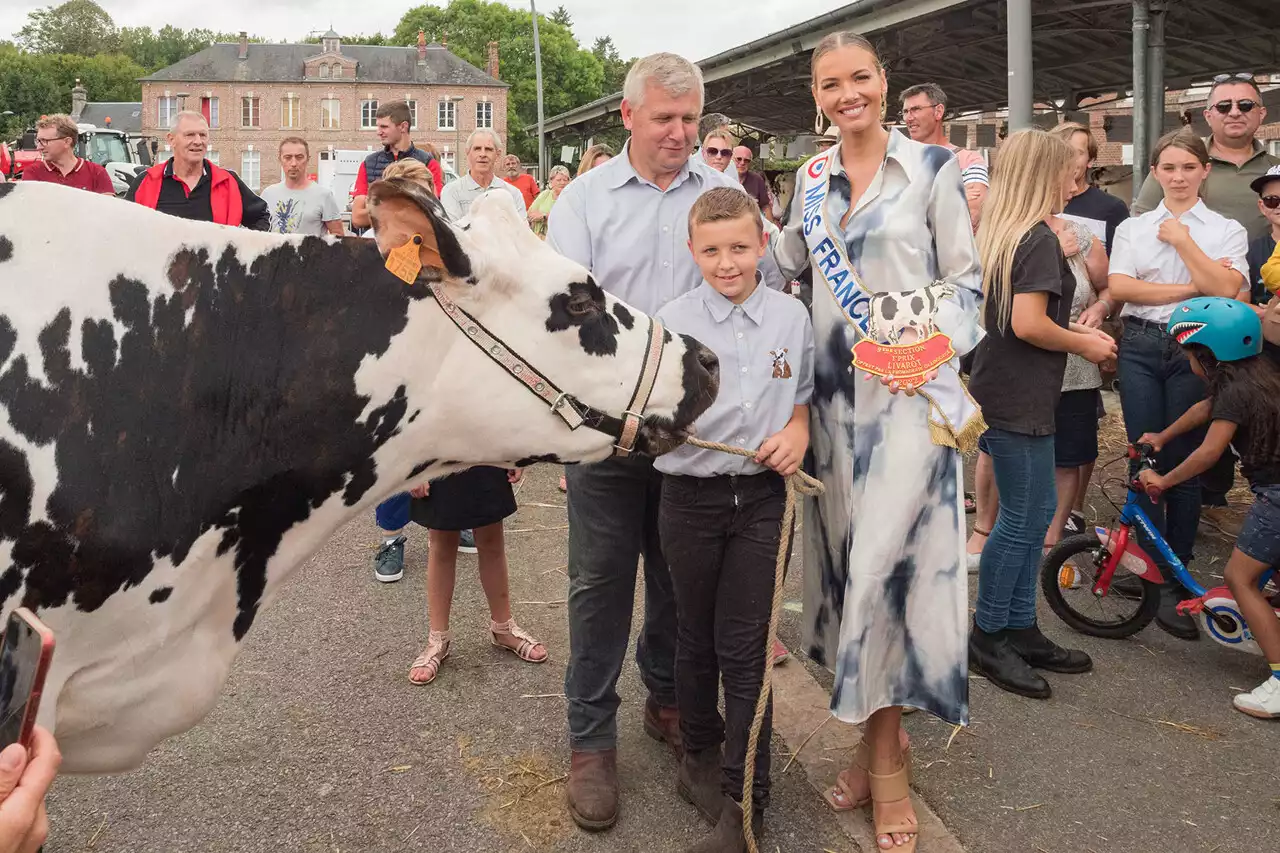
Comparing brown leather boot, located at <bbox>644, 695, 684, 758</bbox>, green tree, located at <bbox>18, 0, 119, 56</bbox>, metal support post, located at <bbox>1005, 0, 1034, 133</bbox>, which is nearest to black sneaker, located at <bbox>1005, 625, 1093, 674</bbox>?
brown leather boot, located at <bbox>644, 695, 684, 758</bbox>

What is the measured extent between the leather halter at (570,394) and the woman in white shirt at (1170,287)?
324cm

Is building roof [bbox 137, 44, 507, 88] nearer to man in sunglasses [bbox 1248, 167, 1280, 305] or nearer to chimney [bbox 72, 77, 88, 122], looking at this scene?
chimney [bbox 72, 77, 88, 122]

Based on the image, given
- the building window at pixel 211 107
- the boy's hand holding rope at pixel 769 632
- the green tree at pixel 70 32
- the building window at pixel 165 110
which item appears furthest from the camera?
the green tree at pixel 70 32

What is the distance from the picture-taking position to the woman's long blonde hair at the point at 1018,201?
375 cm

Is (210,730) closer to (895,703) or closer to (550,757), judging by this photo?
(550,757)

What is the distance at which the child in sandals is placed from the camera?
155 inches

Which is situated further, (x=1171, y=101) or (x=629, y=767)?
(x=1171, y=101)

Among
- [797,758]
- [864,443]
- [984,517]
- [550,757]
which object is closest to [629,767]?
[550,757]

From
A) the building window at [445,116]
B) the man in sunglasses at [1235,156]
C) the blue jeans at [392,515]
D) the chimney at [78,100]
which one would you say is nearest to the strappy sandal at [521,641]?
the blue jeans at [392,515]

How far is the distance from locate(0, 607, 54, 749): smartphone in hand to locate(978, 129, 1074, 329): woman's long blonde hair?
11.0 ft

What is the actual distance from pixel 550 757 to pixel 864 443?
5.21 feet

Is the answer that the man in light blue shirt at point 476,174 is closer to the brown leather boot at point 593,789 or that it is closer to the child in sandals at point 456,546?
the child in sandals at point 456,546

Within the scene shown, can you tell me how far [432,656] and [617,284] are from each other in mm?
1874

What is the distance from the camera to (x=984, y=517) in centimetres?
522
